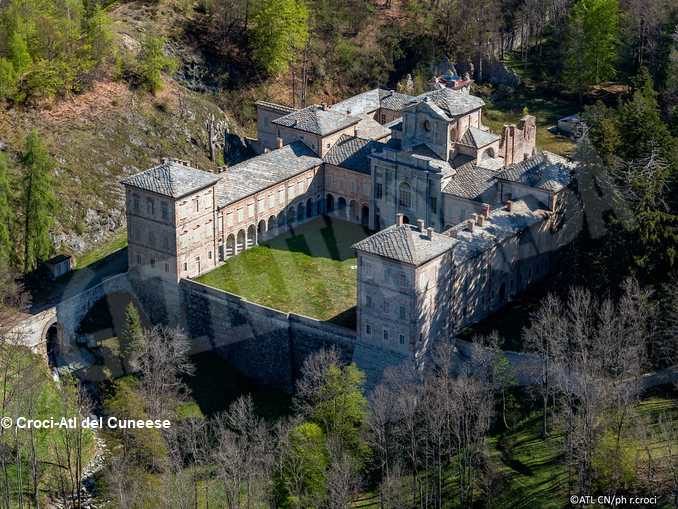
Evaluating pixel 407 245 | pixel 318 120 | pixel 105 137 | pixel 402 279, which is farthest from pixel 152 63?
pixel 402 279

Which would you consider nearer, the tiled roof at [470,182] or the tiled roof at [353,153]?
the tiled roof at [470,182]

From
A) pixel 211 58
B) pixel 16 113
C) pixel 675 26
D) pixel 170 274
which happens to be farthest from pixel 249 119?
pixel 675 26

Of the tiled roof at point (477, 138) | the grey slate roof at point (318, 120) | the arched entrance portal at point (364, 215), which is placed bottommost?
the arched entrance portal at point (364, 215)

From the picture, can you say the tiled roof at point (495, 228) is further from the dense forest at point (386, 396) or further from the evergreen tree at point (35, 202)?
the evergreen tree at point (35, 202)

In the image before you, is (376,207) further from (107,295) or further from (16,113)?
(16,113)

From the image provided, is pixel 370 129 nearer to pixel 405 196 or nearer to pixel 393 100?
pixel 393 100

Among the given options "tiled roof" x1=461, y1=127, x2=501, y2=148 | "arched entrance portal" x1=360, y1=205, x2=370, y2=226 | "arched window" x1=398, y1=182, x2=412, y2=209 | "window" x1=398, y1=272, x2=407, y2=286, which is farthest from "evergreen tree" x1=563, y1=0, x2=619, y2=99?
"window" x1=398, y1=272, x2=407, y2=286

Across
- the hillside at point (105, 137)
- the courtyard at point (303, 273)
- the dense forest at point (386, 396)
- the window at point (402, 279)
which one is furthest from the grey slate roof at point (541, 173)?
the hillside at point (105, 137)
